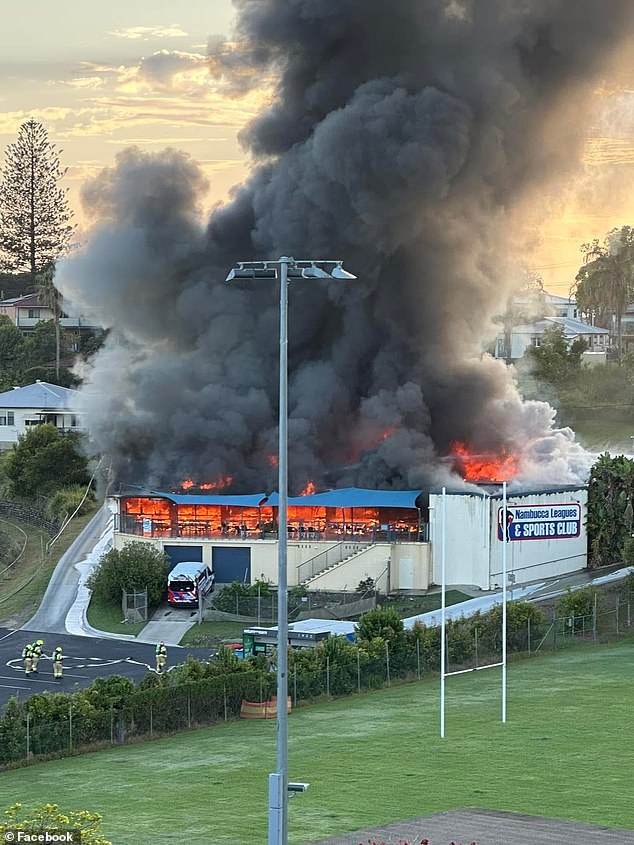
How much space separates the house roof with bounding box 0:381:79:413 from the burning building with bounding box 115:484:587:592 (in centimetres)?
4082

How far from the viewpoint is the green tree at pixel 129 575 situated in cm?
5644

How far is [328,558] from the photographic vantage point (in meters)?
58.5

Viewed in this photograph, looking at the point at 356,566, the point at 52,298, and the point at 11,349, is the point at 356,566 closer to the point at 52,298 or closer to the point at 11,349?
the point at 52,298

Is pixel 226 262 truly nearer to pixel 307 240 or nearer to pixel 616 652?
pixel 307 240

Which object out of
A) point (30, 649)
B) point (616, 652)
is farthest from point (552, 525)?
point (30, 649)

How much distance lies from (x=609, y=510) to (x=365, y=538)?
975cm

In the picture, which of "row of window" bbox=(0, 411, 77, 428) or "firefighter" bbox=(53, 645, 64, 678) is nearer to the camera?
"firefighter" bbox=(53, 645, 64, 678)

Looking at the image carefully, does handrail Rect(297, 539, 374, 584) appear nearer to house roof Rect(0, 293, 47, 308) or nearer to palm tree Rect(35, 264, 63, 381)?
palm tree Rect(35, 264, 63, 381)

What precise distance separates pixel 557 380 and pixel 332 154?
49750 millimetres

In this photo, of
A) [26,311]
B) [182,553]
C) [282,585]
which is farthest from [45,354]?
[282,585]

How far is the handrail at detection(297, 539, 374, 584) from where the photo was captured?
191 ft

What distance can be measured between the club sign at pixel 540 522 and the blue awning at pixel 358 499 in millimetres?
10816

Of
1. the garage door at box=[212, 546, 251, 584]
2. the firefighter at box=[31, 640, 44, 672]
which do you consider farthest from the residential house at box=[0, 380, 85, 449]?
the firefighter at box=[31, 640, 44, 672]

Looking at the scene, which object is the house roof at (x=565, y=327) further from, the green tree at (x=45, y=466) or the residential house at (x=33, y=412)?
the green tree at (x=45, y=466)
